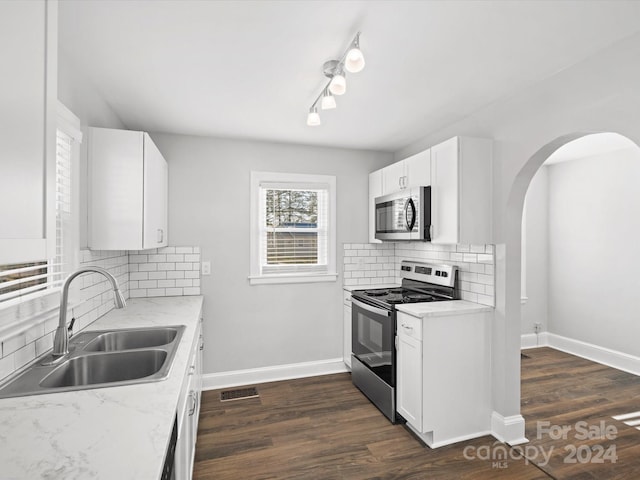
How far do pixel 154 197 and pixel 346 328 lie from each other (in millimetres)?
2276

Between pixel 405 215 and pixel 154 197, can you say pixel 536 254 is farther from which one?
pixel 154 197

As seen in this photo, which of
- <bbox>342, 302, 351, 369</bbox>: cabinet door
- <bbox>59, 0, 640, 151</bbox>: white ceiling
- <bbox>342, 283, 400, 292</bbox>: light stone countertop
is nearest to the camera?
<bbox>59, 0, 640, 151</bbox>: white ceiling

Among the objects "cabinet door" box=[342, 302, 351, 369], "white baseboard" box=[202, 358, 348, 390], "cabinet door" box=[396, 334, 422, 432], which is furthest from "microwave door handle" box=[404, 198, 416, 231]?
"white baseboard" box=[202, 358, 348, 390]

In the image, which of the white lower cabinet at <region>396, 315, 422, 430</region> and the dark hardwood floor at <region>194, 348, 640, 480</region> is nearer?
the dark hardwood floor at <region>194, 348, 640, 480</region>

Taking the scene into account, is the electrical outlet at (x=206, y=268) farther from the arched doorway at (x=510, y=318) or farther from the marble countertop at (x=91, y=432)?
the arched doorway at (x=510, y=318)

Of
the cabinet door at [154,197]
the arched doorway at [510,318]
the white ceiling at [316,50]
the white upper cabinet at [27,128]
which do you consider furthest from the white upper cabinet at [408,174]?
the white upper cabinet at [27,128]

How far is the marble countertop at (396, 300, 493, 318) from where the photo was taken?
96.3 inches

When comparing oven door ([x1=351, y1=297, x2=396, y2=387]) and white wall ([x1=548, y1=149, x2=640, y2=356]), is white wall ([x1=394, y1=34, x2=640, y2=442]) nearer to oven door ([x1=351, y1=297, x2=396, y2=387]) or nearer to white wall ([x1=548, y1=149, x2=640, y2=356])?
oven door ([x1=351, y1=297, x2=396, y2=387])

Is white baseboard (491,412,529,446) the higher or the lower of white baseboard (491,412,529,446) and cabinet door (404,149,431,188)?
the lower

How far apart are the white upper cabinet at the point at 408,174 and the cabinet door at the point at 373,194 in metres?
0.10

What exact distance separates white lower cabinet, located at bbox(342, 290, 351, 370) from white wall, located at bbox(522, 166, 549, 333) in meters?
2.51

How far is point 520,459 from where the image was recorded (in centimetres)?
230

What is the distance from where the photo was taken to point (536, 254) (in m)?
4.63

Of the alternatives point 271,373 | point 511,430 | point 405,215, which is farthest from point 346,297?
point 511,430
